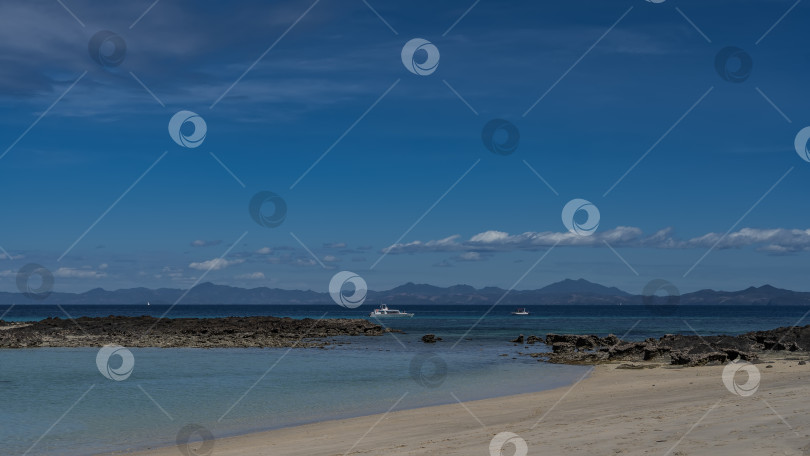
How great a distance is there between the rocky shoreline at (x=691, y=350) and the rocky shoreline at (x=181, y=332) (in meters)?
22.3

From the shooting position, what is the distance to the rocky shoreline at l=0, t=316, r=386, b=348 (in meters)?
59.4

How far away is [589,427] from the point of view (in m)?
16.1

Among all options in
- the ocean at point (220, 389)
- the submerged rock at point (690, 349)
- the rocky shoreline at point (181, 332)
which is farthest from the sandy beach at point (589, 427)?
the rocky shoreline at point (181, 332)

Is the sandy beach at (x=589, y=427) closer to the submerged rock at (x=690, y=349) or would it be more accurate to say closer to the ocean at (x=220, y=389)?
the ocean at (x=220, y=389)

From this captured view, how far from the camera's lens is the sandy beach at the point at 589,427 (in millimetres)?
13359

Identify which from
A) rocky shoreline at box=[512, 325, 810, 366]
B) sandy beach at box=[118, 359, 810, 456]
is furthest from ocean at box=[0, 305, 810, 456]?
rocky shoreline at box=[512, 325, 810, 366]

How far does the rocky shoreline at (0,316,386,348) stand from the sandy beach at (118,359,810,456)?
37.3 meters

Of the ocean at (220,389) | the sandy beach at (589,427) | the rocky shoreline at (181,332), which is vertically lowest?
the sandy beach at (589,427)

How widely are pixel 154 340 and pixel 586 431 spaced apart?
53.9 m

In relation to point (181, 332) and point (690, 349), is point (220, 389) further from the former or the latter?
point (181, 332)

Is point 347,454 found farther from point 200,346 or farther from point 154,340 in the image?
point 154,340

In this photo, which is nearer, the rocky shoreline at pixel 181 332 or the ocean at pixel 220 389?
the ocean at pixel 220 389

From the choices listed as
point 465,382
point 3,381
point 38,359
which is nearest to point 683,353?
point 465,382

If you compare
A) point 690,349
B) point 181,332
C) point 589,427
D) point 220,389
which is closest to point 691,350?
point 690,349
